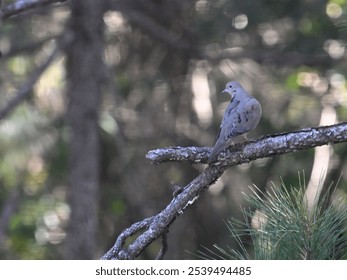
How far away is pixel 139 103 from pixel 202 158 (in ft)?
13.4

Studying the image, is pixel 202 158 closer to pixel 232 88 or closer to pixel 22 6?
pixel 22 6

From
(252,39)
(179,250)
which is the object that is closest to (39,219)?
(179,250)

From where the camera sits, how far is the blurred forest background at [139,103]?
5977 millimetres

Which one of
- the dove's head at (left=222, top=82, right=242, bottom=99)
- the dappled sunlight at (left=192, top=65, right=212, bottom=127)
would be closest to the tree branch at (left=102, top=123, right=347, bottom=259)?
the dove's head at (left=222, top=82, right=242, bottom=99)

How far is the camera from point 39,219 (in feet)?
24.5

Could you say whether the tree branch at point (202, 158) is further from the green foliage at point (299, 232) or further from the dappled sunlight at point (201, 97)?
the dappled sunlight at point (201, 97)

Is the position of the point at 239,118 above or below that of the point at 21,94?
below

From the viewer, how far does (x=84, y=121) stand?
5996 millimetres

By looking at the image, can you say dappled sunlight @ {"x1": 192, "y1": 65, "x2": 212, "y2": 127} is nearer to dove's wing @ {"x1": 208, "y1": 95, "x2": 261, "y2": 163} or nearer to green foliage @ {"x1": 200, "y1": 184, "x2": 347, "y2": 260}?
dove's wing @ {"x1": 208, "y1": 95, "x2": 261, "y2": 163}

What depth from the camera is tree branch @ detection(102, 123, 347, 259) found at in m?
2.96

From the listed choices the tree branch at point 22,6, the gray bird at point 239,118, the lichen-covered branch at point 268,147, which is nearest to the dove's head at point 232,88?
the gray bird at point 239,118

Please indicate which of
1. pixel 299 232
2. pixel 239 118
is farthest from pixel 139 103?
pixel 299 232

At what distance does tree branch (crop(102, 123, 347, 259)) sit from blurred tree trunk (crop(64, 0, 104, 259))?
2.91 m

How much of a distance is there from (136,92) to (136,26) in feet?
2.18
